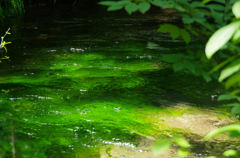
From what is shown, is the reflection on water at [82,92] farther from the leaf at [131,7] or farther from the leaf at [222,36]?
the leaf at [222,36]

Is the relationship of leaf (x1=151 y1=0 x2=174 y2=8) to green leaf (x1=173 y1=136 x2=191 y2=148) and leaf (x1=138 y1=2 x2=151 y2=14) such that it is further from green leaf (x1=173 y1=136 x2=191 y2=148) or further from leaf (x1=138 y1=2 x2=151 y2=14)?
green leaf (x1=173 y1=136 x2=191 y2=148)

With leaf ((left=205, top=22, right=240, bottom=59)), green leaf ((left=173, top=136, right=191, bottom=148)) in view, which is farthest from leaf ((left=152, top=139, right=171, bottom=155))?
leaf ((left=205, top=22, right=240, bottom=59))

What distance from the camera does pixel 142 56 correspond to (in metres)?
5.08

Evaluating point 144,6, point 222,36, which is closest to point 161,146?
point 222,36

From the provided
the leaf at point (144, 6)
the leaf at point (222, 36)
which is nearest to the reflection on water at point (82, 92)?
the leaf at point (144, 6)

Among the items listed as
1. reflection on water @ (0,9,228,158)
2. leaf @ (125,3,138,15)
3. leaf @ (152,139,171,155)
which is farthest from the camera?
reflection on water @ (0,9,228,158)

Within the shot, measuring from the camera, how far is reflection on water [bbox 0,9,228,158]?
2457 millimetres

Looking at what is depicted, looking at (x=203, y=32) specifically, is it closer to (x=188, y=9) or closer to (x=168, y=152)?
(x=188, y=9)

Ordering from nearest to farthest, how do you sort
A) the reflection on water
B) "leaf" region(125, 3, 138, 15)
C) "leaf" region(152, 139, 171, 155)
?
1. "leaf" region(152, 139, 171, 155)
2. "leaf" region(125, 3, 138, 15)
3. the reflection on water

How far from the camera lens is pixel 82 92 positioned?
11.4 ft

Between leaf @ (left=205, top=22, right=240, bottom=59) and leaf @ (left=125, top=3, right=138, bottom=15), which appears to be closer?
leaf @ (left=205, top=22, right=240, bottom=59)

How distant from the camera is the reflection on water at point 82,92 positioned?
2457mm

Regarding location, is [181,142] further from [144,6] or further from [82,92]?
[82,92]

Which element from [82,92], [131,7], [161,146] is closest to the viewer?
[161,146]
